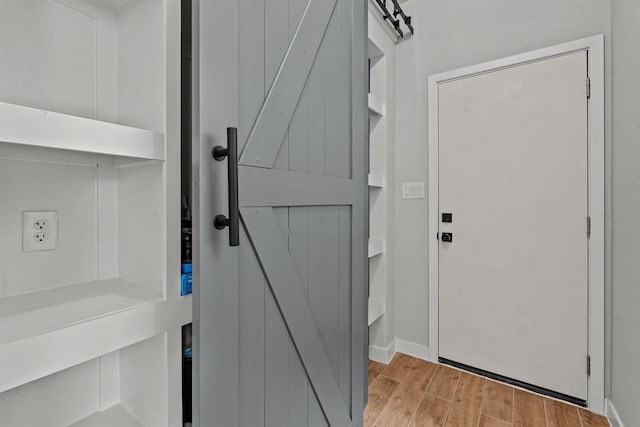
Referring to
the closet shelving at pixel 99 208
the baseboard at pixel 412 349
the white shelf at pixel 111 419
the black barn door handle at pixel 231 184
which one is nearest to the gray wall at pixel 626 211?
the baseboard at pixel 412 349

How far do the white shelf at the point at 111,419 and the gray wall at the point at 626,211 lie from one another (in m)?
2.01

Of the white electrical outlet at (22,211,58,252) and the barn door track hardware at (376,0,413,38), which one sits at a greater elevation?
the barn door track hardware at (376,0,413,38)

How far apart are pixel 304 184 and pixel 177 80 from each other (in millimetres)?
497

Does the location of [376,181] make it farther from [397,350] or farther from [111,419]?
[111,419]

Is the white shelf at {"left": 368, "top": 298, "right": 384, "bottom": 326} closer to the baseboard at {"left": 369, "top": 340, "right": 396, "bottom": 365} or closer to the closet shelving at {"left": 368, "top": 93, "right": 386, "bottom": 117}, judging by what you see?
the baseboard at {"left": 369, "top": 340, "right": 396, "bottom": 365}

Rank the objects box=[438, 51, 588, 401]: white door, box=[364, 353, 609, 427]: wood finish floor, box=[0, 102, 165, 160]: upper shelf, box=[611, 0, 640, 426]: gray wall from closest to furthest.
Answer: box=[0, 102, 165, 160]: upper shelf
box=[611, 0, 640, 426]: gray wall
box=[364, 353, 609, 427]: wood finish floor
box=[438, 51, 588, 401]: white door

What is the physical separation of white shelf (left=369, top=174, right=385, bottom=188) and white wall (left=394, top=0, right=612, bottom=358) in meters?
0.23

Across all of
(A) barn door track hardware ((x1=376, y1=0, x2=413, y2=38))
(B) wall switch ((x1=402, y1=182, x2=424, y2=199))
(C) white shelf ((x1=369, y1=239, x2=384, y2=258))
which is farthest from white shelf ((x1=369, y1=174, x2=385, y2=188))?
(A) barn door track hardware ((x1=376, y1=0, x2=413, y2=38))

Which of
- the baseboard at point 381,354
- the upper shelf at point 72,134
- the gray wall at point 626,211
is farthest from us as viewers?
the baseboard at point 381,354

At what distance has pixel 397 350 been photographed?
2.49 m

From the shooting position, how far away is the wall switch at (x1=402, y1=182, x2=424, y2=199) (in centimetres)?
238

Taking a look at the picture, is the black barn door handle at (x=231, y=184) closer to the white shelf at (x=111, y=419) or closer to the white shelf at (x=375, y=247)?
the white shelf at (x=111, y=419)

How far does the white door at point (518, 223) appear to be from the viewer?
1819 millimetres

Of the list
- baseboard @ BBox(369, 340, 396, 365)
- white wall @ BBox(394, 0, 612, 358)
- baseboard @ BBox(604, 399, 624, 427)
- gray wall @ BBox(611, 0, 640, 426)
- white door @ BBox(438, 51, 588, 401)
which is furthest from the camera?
baseboard @ BBox(369, 340, 396, 365)
